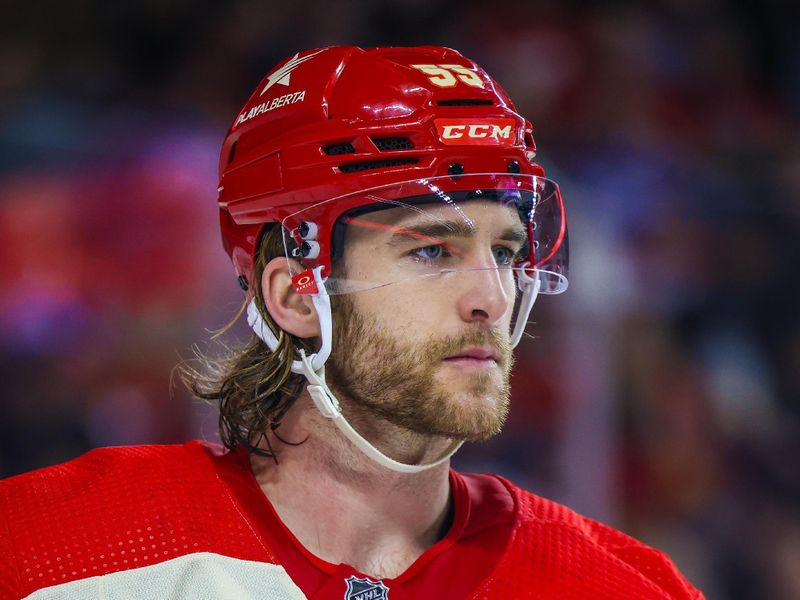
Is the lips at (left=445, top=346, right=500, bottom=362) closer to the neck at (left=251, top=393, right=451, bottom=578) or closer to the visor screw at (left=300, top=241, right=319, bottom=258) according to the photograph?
the neck at (left=251, top=393, right=451, bottom=578)

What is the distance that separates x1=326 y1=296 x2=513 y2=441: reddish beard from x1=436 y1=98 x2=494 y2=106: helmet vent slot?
40 centimetres

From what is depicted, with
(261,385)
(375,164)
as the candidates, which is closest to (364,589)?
(261,385)

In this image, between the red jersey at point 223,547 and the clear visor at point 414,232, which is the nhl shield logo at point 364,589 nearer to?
the red jersey at point 223,547

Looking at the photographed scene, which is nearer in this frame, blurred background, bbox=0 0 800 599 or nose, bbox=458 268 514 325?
nose, bbox=458 268 514 325

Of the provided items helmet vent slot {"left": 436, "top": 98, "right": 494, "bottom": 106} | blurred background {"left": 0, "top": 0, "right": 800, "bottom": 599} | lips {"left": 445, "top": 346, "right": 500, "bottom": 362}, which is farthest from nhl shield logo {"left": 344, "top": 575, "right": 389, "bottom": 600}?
blurred background {"left": 0, "top": 0, "right": 800, "bottom": 599}

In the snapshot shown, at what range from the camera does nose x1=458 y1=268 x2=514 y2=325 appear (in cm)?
188

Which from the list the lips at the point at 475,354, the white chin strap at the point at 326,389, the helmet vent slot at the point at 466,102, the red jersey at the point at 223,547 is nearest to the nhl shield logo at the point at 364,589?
the red jersey at the point at 223,547

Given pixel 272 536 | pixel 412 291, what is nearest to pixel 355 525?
pixel 272 536

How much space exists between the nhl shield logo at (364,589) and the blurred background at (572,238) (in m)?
1.38

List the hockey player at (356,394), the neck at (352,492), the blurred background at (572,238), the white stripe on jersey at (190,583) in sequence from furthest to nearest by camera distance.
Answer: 1. the blurred background at (572,238)
2. the neck at (352,492)
3. the hockey player at (356,394)
4. the white stripe on jersey at (190,583)

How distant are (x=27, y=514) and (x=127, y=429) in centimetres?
150

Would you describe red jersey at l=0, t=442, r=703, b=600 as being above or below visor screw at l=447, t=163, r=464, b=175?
below

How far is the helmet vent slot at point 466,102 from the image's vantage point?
1961 mm

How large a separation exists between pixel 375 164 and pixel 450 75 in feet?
0.83
